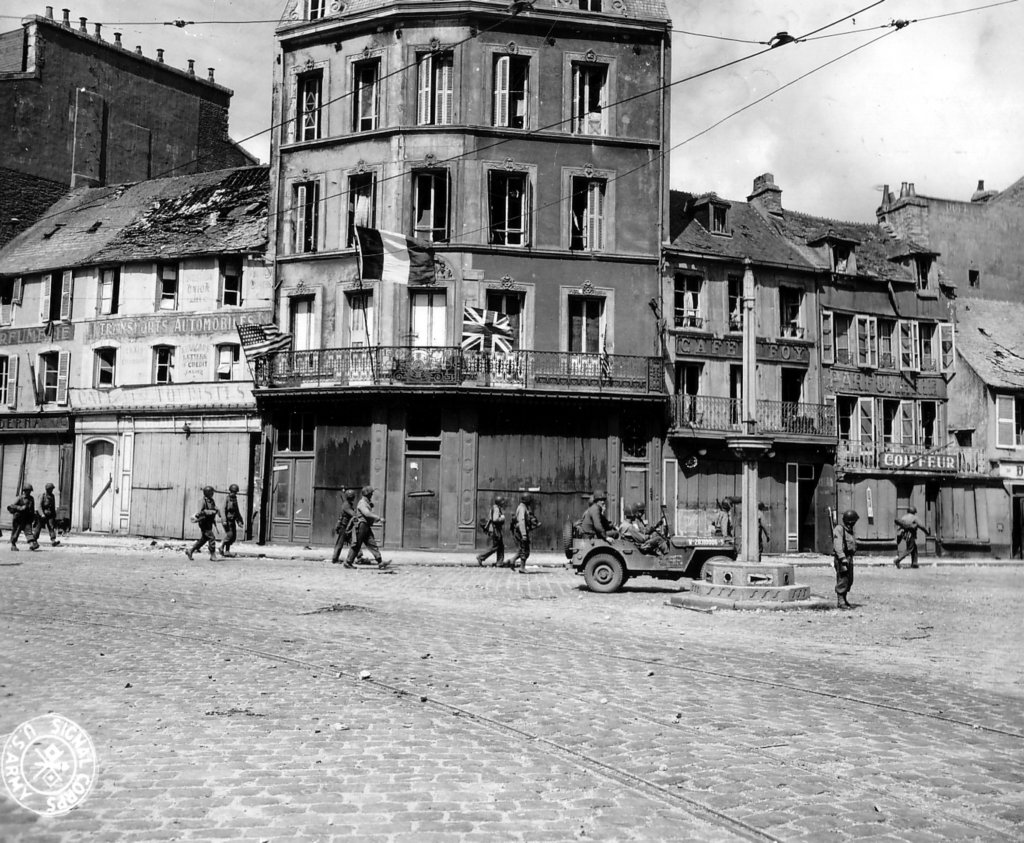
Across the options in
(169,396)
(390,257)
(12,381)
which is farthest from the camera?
(12,381)

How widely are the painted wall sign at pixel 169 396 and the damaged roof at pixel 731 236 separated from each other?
14.8 m

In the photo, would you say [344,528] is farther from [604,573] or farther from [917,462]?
[917,462]

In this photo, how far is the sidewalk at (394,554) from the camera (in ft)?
84.3

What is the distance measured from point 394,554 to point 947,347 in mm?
23420

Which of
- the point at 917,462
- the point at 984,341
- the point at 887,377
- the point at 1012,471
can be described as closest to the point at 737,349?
the point at 887,377

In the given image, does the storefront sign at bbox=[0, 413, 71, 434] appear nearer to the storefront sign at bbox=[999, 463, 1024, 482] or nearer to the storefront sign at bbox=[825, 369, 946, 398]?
the storefront sign at bbox=[825, 369, 946, 398]

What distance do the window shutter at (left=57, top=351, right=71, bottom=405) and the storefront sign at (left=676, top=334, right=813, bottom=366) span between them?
70.6ft

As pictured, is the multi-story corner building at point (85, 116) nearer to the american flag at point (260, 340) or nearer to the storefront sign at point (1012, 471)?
the american flag at point (260, 340)

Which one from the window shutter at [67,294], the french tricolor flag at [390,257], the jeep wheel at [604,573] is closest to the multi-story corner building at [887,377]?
the french tricolor flag at [390,257]

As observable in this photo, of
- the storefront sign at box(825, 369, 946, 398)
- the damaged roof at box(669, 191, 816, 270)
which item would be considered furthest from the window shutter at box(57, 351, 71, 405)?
the storefront sign at box(825, 369, 946, 398)

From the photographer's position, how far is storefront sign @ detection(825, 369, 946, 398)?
35031 mm

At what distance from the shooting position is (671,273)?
103 feet

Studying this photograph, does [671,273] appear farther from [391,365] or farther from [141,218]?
[141,218]

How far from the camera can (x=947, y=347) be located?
1487 inches
